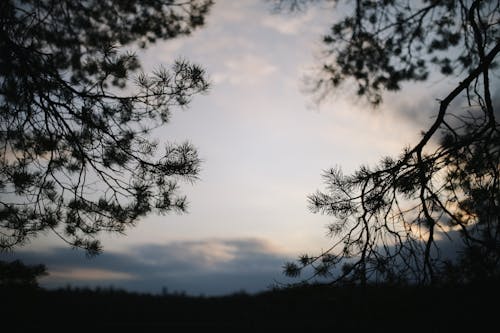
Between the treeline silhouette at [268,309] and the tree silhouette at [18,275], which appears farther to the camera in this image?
the tree silhouette at [18,275]

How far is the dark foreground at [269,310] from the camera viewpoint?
83.1 inches

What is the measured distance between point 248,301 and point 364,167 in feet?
20.0

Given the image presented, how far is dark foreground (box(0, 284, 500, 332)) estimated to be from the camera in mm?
2111

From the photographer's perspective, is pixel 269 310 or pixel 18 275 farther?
pixel 269 310

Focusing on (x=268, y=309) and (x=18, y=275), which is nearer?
(x=18, y=275)

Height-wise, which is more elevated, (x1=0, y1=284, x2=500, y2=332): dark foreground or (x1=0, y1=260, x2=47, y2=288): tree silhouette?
(x1=0, y1=260, x2=47, y2=288): tree silhouette

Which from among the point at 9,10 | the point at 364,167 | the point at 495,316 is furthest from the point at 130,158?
the point at 495,316

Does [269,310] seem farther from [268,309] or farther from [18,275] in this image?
[18,275]

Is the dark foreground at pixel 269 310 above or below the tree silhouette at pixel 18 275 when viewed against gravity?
below

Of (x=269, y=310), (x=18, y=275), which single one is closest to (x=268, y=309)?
(x=269, y=310)

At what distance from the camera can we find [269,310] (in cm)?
705

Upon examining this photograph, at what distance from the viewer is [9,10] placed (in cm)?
280

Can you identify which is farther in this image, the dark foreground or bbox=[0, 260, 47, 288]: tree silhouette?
bbox=[0, 260, 47, 288]: tree silhouette

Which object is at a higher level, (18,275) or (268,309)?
(18,275)
